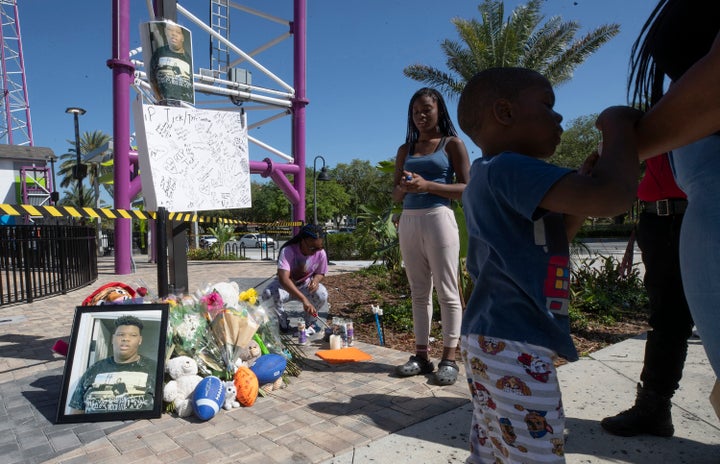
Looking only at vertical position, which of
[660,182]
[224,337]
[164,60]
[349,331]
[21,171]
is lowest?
[349,331]

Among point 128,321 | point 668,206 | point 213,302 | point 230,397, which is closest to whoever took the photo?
point 668,206

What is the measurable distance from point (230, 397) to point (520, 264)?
221 centimetres

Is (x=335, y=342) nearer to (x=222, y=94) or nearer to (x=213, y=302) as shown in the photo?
(x=213, y=302)

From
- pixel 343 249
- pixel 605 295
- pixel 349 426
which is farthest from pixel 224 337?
pixel 343 249

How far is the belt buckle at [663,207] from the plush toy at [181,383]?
272cm

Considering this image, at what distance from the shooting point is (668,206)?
82.7 inches

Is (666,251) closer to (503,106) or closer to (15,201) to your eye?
(503,106)

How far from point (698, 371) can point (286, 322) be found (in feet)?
11.4

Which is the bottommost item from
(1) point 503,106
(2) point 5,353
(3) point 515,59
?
(2) point 5,353

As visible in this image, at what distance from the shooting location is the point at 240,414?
2.74 meters

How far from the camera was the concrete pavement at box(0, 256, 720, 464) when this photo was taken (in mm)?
2191

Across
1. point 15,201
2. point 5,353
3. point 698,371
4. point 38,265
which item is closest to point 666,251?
point 698,371

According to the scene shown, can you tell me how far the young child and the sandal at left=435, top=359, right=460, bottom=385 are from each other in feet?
5.51

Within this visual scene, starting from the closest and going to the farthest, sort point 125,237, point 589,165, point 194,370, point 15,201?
point 589,165
point 194,370
point 125,237
point 15,201
